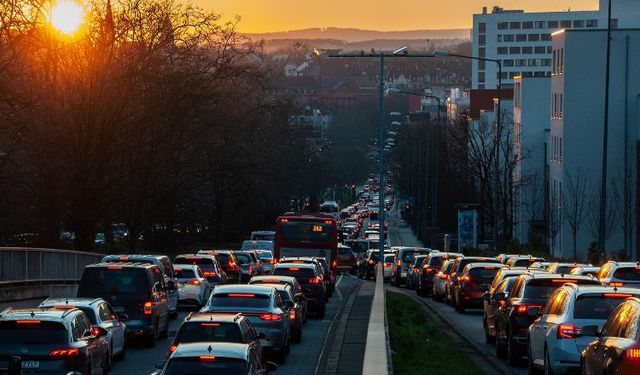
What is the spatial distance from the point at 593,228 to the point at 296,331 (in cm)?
4865

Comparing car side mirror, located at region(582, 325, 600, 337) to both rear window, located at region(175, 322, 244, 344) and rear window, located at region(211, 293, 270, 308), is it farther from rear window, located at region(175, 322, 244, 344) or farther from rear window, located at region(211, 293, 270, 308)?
rear window, located at region(211, 293, 270, 308)

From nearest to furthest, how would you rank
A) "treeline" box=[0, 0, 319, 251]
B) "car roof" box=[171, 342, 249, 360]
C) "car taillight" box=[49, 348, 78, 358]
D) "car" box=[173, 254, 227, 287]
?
"car roof" box=[171, 342, 249, 360], "car taillight" box=[49, 348, 78, 358], "car" box=[173, 254, 227, 287], "treeline" box=[0, 0, 319, 251]

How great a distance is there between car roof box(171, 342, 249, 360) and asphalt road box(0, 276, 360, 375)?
7.81 meters

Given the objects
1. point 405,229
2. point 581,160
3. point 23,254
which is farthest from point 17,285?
point 405,229

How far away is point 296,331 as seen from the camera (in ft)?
106

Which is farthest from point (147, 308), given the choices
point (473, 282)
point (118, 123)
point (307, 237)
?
point (118, 123)

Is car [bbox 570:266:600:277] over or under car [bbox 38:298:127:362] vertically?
over

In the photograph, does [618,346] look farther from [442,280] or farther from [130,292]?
[442,280]

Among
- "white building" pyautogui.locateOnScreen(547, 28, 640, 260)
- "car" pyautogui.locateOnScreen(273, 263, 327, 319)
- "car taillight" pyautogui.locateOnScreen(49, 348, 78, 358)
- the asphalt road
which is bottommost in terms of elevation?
the asphalt road

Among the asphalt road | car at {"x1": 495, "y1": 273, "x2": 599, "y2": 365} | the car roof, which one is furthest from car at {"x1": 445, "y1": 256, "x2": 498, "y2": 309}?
the car roof

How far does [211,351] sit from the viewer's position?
667 inches

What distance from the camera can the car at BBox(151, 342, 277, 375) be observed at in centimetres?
1662

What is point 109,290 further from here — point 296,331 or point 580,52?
point 580,52

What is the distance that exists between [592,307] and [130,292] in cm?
1255
